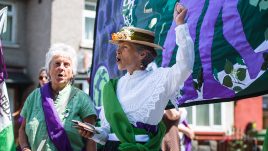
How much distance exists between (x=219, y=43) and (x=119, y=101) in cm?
86

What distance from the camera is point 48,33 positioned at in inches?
573

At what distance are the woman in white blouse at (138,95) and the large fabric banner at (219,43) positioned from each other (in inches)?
20.6

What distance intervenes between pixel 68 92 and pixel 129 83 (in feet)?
2.40

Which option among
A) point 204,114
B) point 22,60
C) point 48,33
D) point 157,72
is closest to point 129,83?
point 157,72

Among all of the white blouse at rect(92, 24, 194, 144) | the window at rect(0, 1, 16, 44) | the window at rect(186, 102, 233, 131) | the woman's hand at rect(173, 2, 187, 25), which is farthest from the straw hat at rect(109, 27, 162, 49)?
the window at rect(186, 102, 233, 131)

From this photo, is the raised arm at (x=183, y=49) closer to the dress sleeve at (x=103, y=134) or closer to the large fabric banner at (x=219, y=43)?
the large fabric banner at (x=219, y=43)

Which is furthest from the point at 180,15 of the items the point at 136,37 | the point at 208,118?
the point at 208,118

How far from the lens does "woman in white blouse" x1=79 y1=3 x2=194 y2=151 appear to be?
296 centimetres

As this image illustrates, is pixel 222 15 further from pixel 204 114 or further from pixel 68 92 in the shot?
pixel 204 114

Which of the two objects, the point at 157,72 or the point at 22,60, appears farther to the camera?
the point at 22,60

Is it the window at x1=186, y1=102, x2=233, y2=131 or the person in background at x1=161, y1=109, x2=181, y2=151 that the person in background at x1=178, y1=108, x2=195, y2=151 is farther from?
the window at x1=186, y1=102, x2=233, y2=131

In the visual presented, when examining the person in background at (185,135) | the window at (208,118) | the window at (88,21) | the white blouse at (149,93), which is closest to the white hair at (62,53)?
the white blouse at (149,93)

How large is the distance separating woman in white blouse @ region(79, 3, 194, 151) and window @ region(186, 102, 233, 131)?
46.6 feet

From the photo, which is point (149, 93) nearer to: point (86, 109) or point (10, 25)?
point (86, 109)
